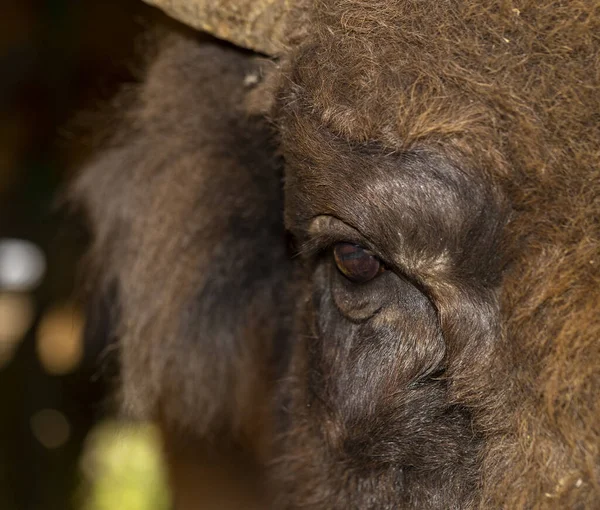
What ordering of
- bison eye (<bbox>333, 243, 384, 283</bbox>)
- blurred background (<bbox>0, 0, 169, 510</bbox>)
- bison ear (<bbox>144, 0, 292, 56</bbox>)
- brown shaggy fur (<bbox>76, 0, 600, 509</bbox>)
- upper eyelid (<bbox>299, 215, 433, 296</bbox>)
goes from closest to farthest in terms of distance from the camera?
brown shaggy fur (<bbox>76, 0, 600, 509</bbox>), upper eyelid (<bbox>299, 215, 433, 296</bbox>), bison eye (<bbox>333, 243, 384, 283</bbox>), bison ear (<bbox>144, 0, 292, 56</bbox>), blurred background (<bbox>0, 0, 169, 510</bbox>)

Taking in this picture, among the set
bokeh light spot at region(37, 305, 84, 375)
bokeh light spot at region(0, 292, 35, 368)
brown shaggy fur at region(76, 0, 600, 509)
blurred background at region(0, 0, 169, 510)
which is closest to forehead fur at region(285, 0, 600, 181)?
brown shaggy fur at region(76, 0, 600, 509)

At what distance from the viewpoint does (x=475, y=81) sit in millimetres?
1266

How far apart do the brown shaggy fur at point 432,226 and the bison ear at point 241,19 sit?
68 mm

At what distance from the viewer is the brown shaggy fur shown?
3.88 ft

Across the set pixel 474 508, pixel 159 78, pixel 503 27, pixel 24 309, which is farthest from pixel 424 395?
pixel 24 309

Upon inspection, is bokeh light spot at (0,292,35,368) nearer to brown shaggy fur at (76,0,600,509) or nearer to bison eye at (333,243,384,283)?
brown shaggy fur at (76,0,600,509)

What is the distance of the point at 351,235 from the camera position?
1411 mm

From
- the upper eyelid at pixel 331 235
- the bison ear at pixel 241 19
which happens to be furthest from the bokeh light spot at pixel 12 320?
the upper eyelid at pixel 331 235

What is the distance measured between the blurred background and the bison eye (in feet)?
9.20

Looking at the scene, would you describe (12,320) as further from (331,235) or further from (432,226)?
(432,226)

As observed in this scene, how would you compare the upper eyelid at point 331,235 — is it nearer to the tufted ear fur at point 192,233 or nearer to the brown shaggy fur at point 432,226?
the brown shaggy fur at point 432,226

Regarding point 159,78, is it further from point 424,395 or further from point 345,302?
point 424,395

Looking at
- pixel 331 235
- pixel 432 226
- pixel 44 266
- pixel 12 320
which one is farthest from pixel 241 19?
pixel 12 320

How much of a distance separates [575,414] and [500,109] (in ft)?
1.51
